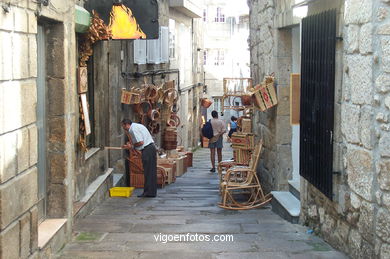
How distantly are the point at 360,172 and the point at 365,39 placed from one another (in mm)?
1123

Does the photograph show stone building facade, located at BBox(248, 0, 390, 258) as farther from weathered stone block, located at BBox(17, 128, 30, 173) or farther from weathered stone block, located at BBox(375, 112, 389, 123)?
A: weathered stone block, located at BBox(17, 128, 30, 173)

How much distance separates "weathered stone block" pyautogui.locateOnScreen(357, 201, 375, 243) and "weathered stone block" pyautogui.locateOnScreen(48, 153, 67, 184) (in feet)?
10.0

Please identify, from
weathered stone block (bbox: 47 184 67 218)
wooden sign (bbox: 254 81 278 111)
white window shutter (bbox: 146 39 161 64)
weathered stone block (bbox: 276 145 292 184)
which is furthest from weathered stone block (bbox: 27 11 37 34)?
white window shutter (bbox: 146 39 161 64)

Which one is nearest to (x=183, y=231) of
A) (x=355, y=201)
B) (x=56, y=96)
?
(x=56, y=96)

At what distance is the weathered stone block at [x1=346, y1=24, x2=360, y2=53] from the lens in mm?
5426

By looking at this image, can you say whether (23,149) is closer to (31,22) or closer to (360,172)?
(31,22)

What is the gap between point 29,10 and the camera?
5.07m

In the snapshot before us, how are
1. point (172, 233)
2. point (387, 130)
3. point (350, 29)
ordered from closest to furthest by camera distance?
point (387, 130) → point (350, 29) → point (172, 233)

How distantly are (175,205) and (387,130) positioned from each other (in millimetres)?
5560

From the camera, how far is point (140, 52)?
1384 centimetres

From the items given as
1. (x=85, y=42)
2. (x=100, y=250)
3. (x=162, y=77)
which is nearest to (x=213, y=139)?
(x=162, y=77)

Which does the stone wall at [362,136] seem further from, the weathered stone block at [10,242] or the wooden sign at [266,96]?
the wooden sign at [266,96]

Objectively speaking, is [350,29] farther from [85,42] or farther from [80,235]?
[85,42]

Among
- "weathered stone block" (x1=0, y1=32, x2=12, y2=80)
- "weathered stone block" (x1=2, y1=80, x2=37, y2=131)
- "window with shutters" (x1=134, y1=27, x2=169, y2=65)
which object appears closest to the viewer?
"weathered stone block" (x1=0, y1=32, x2=12, y2=80)
